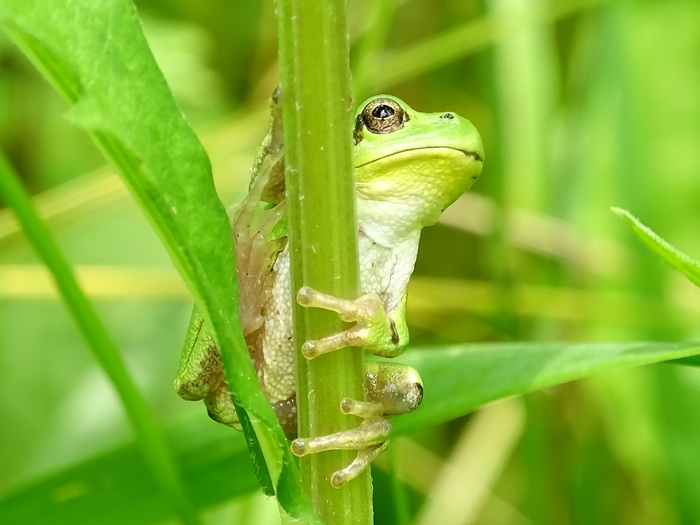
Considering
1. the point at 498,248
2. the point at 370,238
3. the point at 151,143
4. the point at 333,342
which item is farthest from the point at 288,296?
the point at 498,248

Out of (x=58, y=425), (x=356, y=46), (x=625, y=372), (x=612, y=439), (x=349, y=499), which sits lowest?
(x=612, y=439)

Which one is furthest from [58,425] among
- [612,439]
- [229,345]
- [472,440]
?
[229,345]

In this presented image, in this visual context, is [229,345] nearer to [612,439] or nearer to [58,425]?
[58,425]

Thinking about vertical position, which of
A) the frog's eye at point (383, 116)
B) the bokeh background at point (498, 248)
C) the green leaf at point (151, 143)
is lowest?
the bokeh background at point (498, 248)

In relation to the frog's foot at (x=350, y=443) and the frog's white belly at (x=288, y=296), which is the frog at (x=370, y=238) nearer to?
the frog's white belly at (x=288, y=296)

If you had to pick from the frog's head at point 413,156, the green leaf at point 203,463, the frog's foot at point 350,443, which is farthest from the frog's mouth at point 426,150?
the frog's foot at point 350,443

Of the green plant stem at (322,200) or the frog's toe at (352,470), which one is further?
the frog's toe at (352,470)
